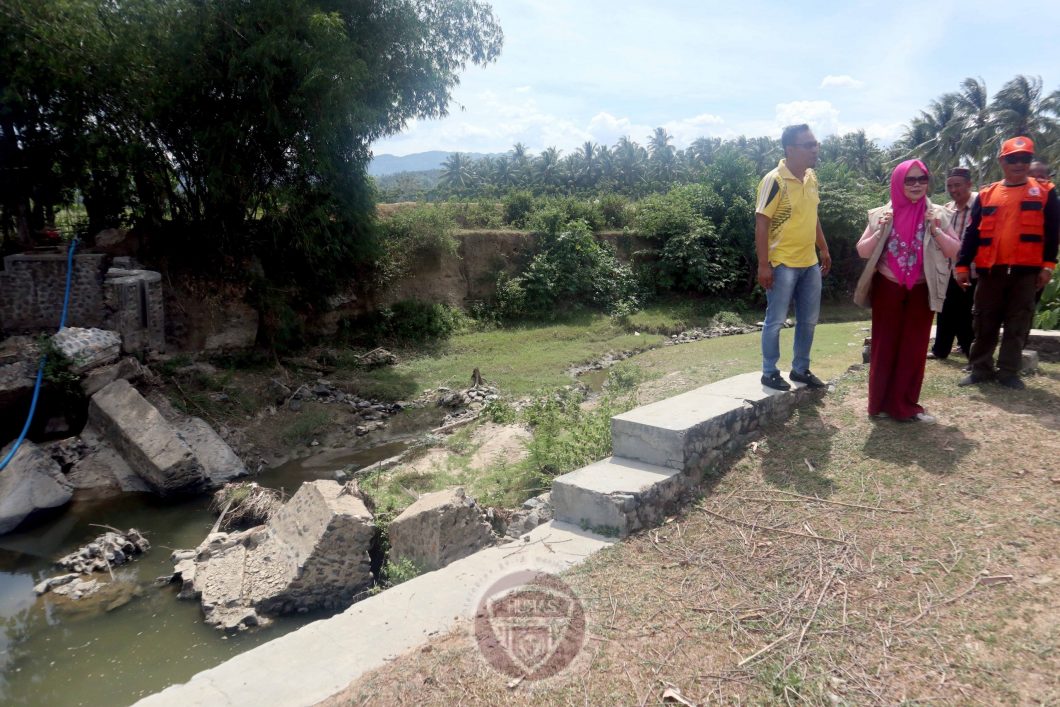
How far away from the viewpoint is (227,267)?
12.8m

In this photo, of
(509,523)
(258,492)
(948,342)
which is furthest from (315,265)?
(948,342)

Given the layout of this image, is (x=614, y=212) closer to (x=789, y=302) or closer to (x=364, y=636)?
(x=789, y=302)

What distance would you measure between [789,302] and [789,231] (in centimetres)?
54

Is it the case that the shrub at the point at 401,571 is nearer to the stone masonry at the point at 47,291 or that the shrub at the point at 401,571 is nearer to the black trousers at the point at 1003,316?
the black trousers at the point at 1003,316

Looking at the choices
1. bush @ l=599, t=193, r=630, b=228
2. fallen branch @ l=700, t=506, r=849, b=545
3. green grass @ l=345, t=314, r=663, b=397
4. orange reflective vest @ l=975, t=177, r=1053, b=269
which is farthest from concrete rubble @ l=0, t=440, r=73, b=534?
bush @ l=599, t=193, r=630, b=228

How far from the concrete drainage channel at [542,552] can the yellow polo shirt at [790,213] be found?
106 cm

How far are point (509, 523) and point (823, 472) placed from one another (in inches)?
97.7

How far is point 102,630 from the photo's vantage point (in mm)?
5289

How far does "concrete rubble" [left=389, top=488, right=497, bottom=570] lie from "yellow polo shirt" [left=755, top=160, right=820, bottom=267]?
307 centimetres

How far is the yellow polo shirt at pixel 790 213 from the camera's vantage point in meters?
4.74

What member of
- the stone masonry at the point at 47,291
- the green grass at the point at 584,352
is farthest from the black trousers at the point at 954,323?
the stone masonry at the point at 47,291

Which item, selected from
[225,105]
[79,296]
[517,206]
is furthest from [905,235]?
[517,206]

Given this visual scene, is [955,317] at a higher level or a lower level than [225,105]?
lower

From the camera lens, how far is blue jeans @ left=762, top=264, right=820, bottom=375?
4863 mm
